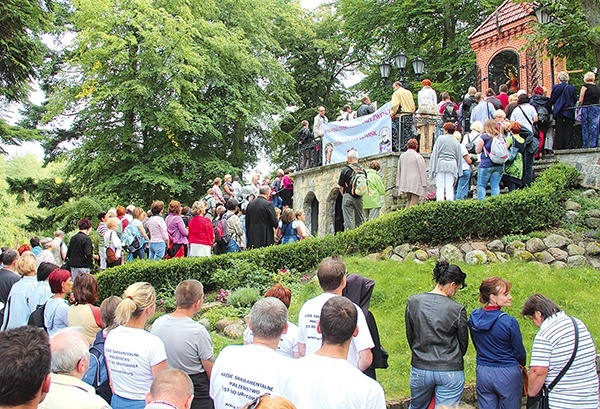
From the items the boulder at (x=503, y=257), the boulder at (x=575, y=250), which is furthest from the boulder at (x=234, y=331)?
the boulder at (x=575, y=250)

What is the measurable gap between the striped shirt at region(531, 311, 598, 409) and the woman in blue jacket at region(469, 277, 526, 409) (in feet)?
0.75

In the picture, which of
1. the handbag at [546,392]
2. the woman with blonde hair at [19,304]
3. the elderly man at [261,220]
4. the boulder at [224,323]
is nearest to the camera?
the handbag at [546,392]

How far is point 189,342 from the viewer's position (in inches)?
180

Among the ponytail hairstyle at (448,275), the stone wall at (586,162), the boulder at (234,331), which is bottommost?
the boulder at (234,331)

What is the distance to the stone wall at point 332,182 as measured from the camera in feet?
44.2

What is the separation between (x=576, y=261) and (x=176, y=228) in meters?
8.14

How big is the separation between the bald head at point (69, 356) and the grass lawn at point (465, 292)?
4.28 metres

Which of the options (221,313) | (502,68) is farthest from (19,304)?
(502,68)

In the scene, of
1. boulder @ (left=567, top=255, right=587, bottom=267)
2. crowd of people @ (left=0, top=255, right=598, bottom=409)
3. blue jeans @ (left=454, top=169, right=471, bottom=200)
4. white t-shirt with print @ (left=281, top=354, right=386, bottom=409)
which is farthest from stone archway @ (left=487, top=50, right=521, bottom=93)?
white t-shirt with print @ (left=281, top=354, right=386, bottom=409)

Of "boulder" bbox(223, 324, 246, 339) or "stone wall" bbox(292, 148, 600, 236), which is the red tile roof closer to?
"stone wall" bbox(292, 148, 600, 236)

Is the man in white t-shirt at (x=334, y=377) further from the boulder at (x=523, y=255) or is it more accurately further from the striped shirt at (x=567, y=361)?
the boulder at (x=523, y=255)

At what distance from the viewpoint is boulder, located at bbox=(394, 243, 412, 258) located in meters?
Answer: 12.0

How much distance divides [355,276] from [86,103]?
20.8m

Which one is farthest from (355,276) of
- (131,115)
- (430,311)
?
(131,115)
